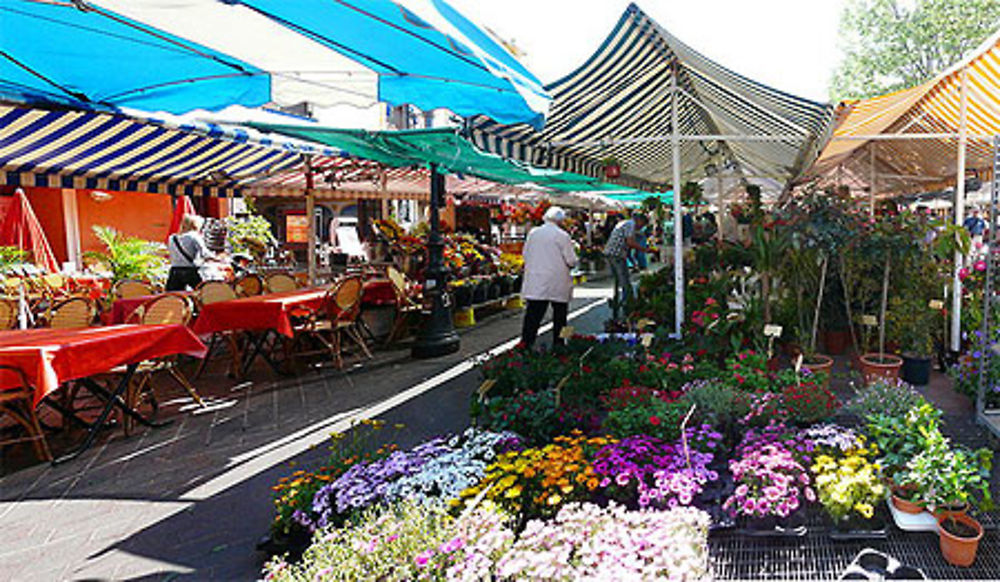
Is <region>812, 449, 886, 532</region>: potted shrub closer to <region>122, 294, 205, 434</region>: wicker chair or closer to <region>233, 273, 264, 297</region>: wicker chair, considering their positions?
<region>122, 294, 205, 434</region>: wicker chair

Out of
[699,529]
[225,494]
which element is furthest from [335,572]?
[225,494]

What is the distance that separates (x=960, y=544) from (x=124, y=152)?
27.8 ft

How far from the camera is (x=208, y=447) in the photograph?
446cm

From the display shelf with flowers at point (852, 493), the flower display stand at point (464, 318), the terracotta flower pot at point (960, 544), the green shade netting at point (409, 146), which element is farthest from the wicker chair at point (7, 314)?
the terracotta flower pot at point (960, 544)

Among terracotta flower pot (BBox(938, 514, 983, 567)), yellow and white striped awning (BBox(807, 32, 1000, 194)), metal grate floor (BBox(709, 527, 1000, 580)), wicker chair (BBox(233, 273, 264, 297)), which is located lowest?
metal grate floor (BBox(709, 527, 1000, 580))

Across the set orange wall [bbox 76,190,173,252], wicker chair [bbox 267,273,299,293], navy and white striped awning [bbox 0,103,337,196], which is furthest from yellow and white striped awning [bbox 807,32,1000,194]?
orange wall [bbox 76,190,173,252]

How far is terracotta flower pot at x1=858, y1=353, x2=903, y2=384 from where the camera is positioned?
474cm

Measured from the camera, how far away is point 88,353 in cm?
423

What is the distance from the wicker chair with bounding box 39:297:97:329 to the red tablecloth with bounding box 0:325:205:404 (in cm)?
68

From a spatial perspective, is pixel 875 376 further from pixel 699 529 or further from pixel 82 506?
pixel 82 506

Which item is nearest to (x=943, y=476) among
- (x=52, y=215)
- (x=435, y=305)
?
(x=435, y=305)

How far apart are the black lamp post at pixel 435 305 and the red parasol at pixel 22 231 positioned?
657 cm

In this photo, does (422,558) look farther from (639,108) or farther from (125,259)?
(125,259)

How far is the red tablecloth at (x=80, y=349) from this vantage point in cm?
396
